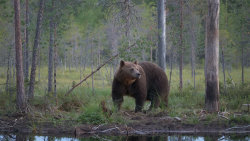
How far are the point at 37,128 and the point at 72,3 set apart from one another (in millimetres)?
9848

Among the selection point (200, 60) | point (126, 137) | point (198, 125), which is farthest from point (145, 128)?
point (200, 60)

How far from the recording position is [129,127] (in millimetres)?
9359

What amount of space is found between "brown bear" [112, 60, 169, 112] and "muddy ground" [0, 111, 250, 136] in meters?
1.08

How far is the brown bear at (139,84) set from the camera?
10.7 m

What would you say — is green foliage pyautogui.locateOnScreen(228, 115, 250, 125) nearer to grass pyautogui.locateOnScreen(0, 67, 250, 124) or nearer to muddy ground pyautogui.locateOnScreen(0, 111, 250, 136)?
grass pyautogui.locateOnScreen(0, 67, 250, 124)

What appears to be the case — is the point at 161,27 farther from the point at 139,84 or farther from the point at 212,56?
the point at 212,56

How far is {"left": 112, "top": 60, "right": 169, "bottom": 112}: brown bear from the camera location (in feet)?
35.1

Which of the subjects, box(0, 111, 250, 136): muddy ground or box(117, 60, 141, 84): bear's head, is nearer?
box(0, 111, 250, 136): muddy ground

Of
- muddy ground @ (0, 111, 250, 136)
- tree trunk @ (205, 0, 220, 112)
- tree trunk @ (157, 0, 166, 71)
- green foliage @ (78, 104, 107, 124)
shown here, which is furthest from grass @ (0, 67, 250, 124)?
Result: tree trunk @ (157, 0, 166, 71)

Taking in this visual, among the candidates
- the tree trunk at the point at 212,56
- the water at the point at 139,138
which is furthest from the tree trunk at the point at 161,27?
the water at the point at 139,138

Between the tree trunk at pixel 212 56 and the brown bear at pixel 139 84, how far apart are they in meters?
1.82

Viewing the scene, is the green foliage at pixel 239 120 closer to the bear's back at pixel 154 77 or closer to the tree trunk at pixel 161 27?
the bear's back at pixel 154 77

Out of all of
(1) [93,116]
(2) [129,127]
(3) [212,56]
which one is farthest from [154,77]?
(1) [93,116]

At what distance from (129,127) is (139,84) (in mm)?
1947
